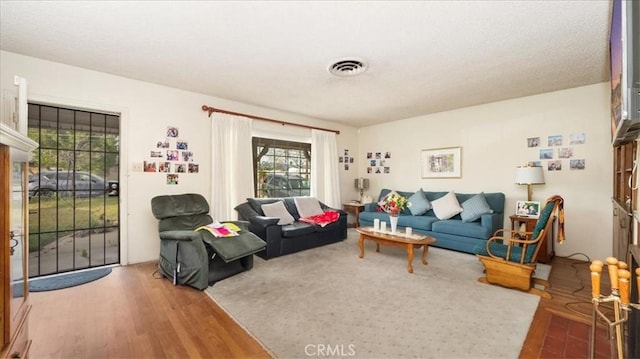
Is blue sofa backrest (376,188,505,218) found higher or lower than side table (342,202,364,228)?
higher

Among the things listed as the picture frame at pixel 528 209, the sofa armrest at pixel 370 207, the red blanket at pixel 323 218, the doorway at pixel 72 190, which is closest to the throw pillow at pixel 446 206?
the picture frame at pixel 528 209

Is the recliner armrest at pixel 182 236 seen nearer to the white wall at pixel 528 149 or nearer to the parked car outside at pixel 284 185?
the parked car outside at pixel 284 185

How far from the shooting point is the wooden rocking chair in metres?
2.62

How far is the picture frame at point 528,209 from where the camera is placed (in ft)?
13.0

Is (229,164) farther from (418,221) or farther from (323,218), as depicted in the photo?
(418,221)

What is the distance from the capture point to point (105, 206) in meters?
3.66

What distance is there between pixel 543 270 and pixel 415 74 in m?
2.90

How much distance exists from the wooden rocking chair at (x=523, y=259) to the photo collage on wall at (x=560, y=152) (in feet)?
5.70

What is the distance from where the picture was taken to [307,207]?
4.91 m

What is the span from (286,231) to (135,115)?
2.56 metres

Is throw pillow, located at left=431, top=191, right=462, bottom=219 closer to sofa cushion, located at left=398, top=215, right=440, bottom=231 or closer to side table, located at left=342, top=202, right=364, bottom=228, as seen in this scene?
sofa cushion, located at left=398, top=215, right=440, bottom=231

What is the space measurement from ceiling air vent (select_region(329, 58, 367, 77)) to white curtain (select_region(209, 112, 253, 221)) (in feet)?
6.63

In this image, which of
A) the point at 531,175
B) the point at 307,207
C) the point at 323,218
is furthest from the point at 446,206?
the point at 307,207

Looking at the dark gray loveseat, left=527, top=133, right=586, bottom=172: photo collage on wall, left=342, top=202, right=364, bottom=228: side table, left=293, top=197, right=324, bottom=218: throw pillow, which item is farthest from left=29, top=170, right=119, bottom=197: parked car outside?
left=527, top=133, right=586, bottom=172: photo collage on wall
